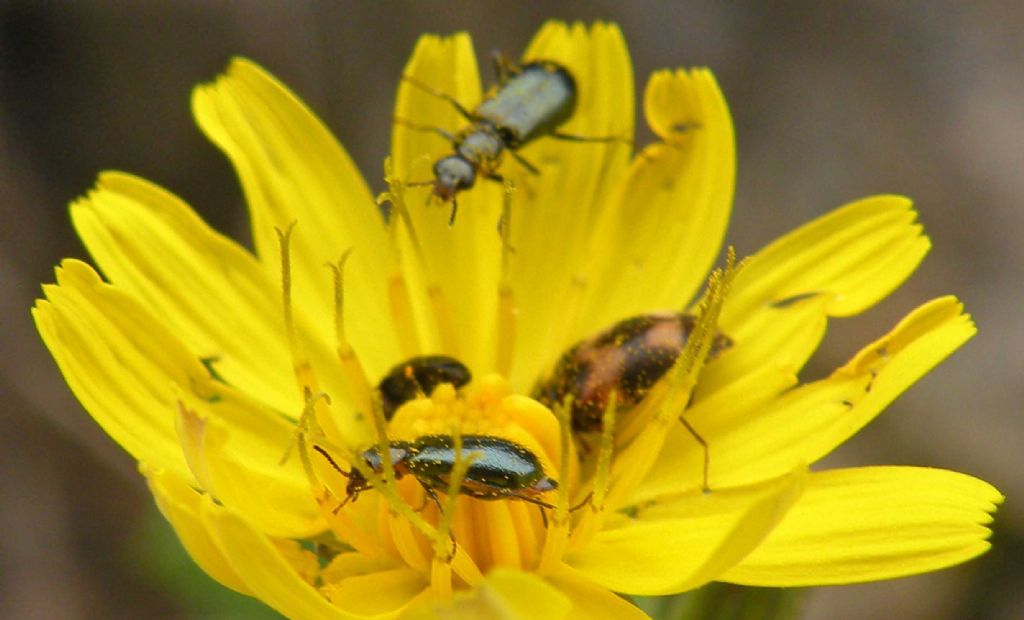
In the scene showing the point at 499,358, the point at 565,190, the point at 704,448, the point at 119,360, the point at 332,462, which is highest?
the point at 565,190

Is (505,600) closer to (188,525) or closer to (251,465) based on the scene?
(188,525)

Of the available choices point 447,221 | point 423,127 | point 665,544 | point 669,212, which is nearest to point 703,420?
point 665,544

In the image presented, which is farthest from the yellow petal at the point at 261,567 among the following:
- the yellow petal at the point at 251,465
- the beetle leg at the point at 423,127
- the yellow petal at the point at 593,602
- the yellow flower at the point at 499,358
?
the beetle leg at the point at 423,127

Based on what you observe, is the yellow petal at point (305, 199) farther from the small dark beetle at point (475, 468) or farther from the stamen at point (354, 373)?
the small dark beetle at point (475, 468)

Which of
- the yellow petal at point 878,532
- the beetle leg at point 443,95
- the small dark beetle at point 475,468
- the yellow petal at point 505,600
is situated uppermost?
the beetle leg at point 443,95

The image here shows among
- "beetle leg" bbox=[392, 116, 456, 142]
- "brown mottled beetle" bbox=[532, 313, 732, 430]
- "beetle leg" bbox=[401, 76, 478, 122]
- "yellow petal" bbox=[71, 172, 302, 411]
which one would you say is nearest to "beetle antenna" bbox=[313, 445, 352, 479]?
"yellow petal" bbox=[71, 172, 302, 411]

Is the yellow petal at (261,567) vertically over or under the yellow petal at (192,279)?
under

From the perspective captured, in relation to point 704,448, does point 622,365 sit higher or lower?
higher

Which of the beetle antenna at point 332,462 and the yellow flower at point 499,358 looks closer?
the yellow flower at point 499,358
